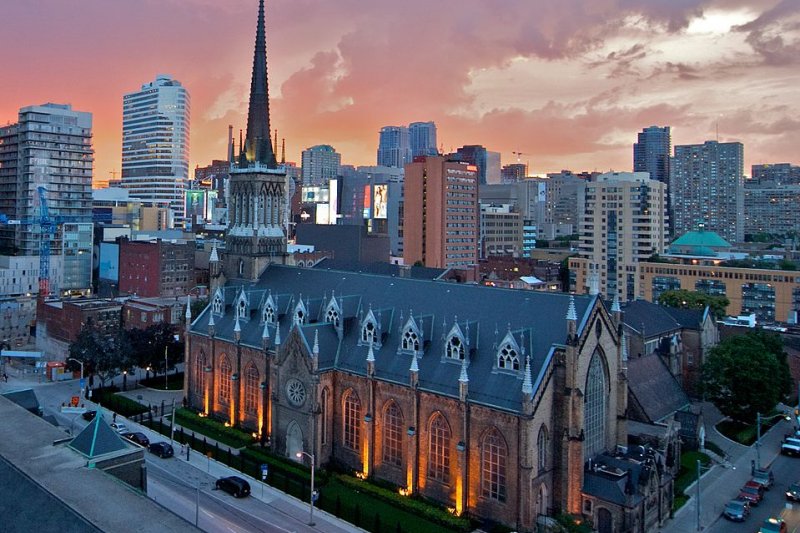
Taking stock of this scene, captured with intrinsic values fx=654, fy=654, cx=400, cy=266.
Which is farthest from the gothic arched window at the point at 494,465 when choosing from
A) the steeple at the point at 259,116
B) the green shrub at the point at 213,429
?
the steeple at the point at 259,116

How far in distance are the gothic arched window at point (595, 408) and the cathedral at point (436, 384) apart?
0.55ft

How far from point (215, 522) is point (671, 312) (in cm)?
6925

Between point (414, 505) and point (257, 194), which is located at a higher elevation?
point (257, 194)

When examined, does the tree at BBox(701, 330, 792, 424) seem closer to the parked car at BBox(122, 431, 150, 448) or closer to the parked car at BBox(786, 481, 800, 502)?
the parked car at BBox(786, 481, 800, 502)

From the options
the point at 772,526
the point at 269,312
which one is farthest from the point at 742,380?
the point at 269,312

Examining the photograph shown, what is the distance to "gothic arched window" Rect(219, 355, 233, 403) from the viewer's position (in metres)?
71.9

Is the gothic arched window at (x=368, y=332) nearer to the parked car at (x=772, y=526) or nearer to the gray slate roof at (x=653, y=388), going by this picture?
the gray slate roof at (x=653, y=388)

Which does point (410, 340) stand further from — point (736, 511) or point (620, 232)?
point (620, 232)

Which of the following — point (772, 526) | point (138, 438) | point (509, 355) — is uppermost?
point (509, 355)

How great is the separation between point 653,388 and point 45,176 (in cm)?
15788

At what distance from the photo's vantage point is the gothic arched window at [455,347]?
5275 centimetres

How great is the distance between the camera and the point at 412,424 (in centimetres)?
5350

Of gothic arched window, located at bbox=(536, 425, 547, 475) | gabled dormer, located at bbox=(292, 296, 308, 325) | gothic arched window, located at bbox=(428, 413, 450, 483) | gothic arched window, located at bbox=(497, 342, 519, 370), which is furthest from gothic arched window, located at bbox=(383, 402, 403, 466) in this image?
gabled dormer, located at bbox=(292, 296, 308, 325)

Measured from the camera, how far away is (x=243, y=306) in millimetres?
73312
